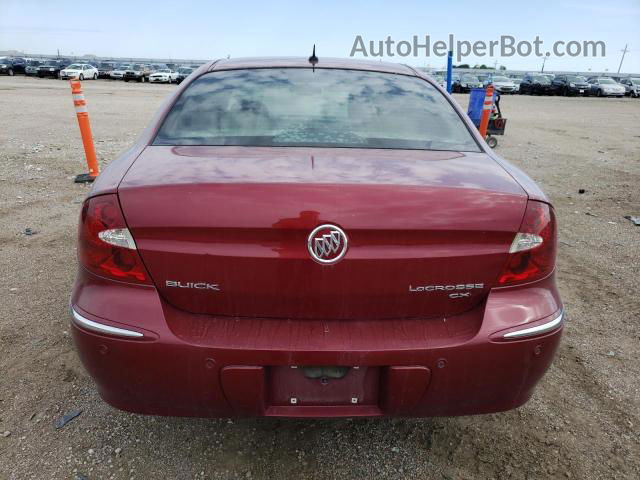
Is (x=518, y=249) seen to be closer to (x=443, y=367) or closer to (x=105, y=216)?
(x=443, y=367)

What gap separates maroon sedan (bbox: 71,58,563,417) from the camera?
159 cm

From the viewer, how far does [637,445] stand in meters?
2.23

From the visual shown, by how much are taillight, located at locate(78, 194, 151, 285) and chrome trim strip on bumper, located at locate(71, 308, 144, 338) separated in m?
0.17

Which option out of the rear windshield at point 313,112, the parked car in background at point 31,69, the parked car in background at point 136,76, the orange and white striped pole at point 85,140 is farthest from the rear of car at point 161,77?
the rear windshield at point 313,112

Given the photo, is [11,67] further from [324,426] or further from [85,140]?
[324,426]

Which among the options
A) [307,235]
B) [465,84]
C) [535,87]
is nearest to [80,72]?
[465,84]

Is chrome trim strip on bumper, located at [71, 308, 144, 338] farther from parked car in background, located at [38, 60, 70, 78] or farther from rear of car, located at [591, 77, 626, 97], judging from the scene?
parked car in background, located at [38, 60, 70, 78]

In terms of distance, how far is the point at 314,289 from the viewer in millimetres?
1635

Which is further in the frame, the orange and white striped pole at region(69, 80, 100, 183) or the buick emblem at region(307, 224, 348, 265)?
the orange and white striped pole at region(69, 80, 100, 183)

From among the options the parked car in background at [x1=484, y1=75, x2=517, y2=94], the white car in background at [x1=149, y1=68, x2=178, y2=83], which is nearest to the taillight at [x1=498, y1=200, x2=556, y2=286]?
the parked car in background at [x1=484, y1=75, x2=517, y2=94]

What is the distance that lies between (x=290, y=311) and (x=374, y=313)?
11.4 inches

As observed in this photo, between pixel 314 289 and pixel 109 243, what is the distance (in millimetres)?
720

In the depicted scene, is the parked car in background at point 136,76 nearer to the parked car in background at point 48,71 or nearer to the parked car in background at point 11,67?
the parked car in background at point 48,71

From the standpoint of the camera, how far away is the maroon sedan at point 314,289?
159 cm
